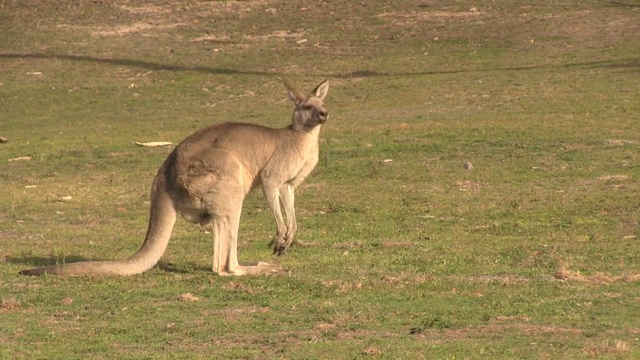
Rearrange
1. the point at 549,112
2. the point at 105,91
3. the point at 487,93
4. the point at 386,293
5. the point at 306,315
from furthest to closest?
the point at 105,91, the point at 487,93, the point at 549,112, the point at 386,293, the point at 306,315

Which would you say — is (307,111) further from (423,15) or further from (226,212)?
(423,15)

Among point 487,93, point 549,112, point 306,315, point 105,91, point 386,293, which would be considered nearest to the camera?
point 306,315

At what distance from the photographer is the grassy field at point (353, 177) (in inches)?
316

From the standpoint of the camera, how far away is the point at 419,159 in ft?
55.1

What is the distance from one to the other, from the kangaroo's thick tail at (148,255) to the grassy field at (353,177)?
0.13m

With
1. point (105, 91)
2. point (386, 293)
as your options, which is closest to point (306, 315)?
point (386, 293)

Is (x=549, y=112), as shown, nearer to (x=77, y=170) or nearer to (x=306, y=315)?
(x=77, y=170)

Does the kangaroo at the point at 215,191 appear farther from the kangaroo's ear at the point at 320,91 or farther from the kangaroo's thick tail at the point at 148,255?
the kangaroo's ear at the point at 320,91

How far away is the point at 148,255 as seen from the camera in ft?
31.7

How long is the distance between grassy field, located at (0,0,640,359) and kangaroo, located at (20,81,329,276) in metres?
0.22

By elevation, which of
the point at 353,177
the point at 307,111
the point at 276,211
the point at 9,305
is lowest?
the point at 353,177

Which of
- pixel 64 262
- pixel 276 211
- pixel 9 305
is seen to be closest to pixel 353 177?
pixel 276 211

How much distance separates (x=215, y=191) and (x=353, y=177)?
21.0 ft

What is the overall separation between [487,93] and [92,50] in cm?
889
